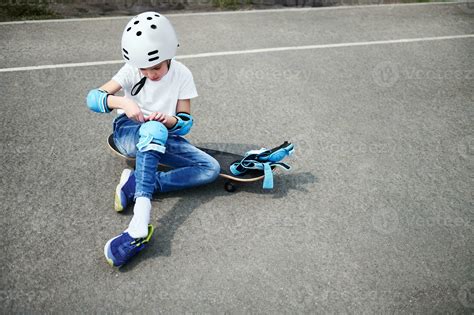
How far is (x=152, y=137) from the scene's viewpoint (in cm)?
351

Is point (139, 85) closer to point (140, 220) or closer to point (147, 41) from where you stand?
point (147, 41)

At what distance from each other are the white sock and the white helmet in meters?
1.09

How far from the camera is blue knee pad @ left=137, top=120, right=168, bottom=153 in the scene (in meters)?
3.50

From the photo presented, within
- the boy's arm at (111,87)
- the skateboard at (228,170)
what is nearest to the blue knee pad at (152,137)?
the boy's arm at (111,87)

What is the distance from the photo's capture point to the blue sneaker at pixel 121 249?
3246mm

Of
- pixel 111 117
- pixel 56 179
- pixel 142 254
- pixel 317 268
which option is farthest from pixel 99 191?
pixel 317 268

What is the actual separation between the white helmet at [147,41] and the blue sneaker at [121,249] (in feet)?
4.49

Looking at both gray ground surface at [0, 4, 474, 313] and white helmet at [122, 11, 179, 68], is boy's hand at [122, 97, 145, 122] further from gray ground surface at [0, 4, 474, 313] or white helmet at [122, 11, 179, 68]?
gray ground surface at [0, 4, 474, 313]

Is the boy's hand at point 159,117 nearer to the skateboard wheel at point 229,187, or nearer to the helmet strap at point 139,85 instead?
the helmet strap at point 139,85

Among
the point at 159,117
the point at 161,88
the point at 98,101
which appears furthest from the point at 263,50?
the point at 98,101

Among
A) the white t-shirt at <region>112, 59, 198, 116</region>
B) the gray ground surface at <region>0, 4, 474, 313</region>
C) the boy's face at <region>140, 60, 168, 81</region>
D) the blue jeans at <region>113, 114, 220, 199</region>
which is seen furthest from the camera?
the blue jeans at <region>113, 114, 220, 199</region>

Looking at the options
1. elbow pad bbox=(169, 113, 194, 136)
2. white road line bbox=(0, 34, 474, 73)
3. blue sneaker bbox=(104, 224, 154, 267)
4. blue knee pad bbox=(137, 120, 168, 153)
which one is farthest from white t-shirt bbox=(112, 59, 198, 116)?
white road line bbox=(0, 34, 474, 73)

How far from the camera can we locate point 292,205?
13.4ft

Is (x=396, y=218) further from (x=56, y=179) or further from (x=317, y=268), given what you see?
(x=56, y=179)
